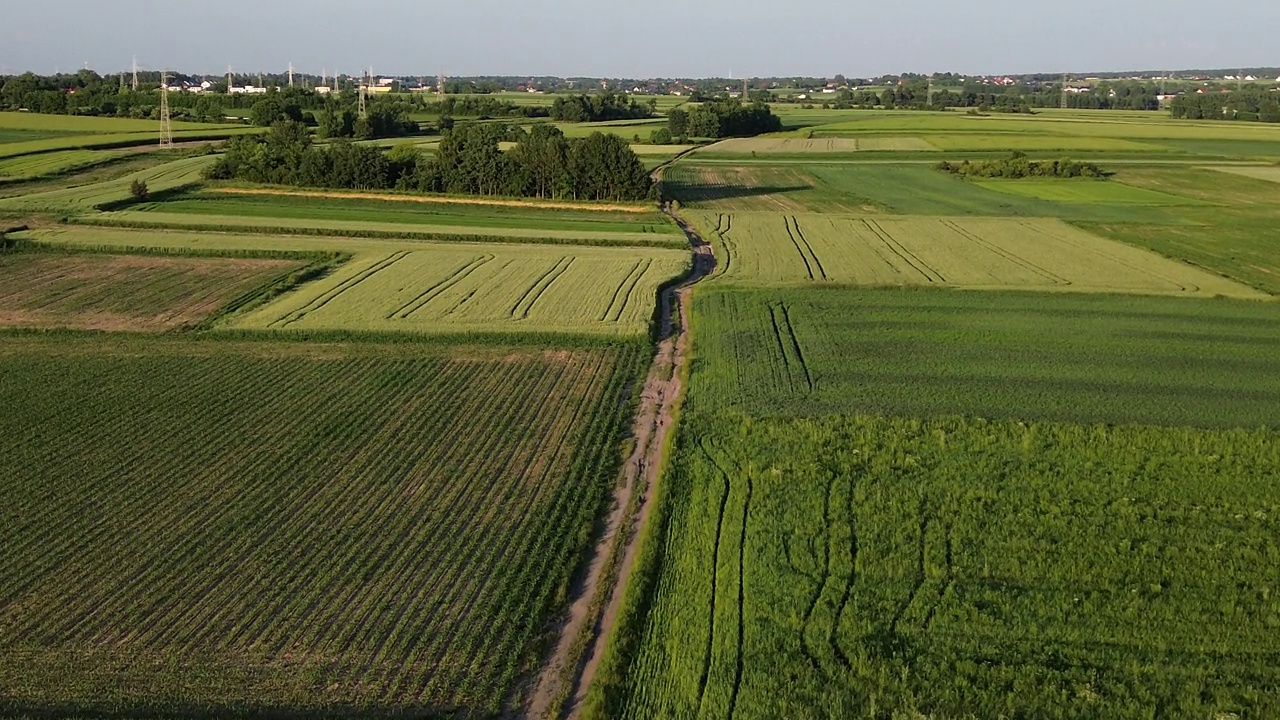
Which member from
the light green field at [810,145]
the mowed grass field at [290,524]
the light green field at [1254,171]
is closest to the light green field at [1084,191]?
the light green field at [1254,171]

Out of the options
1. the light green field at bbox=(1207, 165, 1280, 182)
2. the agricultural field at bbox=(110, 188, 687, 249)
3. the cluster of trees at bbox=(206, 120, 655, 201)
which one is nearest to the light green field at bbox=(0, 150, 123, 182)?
the cluster of trees at bbox=(206, 120, 655, 201)

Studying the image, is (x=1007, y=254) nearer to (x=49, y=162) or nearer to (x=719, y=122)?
(x=49, y=162)

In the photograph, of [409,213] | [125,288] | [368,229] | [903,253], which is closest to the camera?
[125,288]

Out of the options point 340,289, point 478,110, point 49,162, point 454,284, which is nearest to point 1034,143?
point 478,110

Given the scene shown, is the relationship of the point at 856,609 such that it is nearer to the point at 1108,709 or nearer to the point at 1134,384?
the point at 1108,709

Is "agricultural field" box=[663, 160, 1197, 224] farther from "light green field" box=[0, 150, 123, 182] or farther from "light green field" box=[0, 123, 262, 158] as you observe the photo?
"light green field" box=[0, 123, 262, 158]
